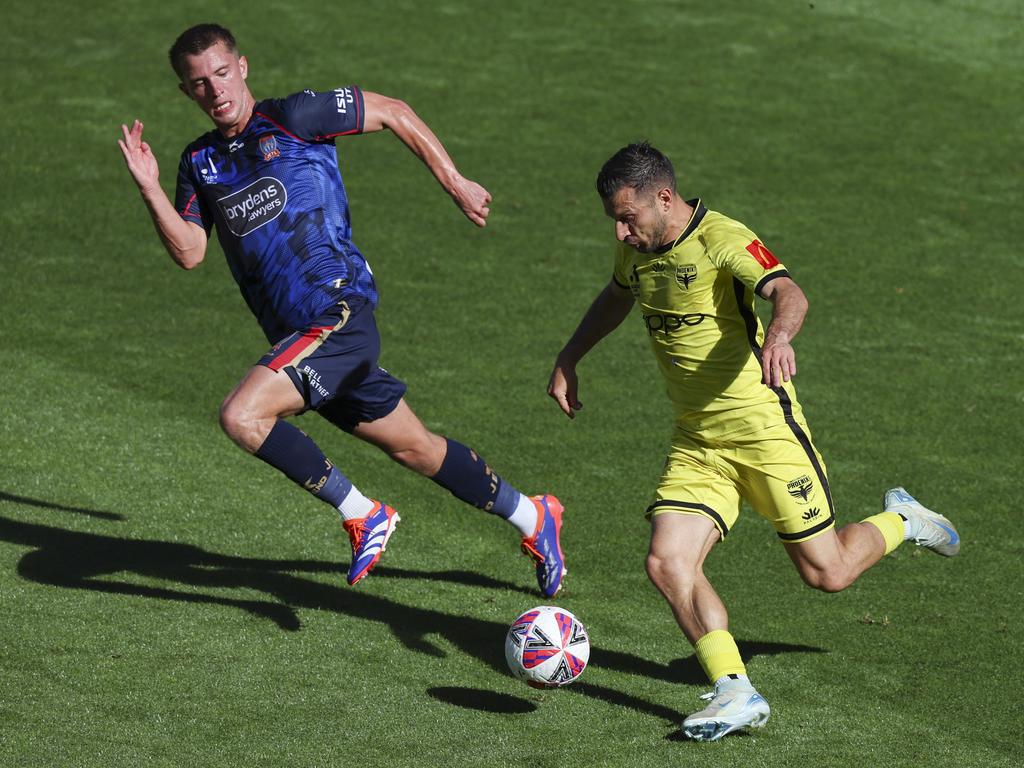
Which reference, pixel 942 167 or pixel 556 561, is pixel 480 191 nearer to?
pixel 556 561

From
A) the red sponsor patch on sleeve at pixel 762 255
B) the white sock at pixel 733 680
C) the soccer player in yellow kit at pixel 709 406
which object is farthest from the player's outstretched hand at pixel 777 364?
the white sock at pixel 733 680

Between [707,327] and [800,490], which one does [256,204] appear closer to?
[707,327]

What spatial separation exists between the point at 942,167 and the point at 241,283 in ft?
→ 33.6

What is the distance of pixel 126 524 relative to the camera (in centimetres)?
800

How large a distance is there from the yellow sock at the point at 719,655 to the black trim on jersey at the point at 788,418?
67 cm

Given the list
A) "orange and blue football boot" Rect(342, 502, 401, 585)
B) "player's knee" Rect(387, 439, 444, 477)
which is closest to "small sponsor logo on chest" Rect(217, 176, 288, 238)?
"player's knee" Rect(387, 439, 444, 477)

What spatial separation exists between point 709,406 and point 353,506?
1.77m

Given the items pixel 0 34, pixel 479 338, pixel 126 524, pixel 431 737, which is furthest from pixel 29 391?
pixel 0 34

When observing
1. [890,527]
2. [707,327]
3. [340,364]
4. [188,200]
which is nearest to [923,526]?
[890,527]

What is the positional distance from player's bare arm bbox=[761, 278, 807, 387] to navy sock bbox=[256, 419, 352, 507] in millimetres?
2215

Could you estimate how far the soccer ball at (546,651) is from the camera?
19.6 ft

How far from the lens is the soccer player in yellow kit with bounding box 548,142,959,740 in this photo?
594 centimetres

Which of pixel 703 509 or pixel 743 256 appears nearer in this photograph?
pixel 743 256

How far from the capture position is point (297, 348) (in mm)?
6516
